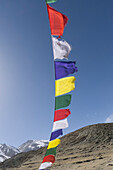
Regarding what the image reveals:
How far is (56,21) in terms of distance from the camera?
6.70 metres

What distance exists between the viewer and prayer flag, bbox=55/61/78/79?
6.23m

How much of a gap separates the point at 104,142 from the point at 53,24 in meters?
31.9

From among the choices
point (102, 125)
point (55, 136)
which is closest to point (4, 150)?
point (102, 125)

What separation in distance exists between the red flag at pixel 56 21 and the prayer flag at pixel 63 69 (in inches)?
59.1

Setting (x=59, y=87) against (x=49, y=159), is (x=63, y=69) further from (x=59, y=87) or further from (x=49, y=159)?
(x=49, y=159)

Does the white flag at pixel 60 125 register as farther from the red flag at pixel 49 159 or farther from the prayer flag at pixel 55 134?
the red flag at pixel 49 159

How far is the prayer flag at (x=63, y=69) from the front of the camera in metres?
6.23

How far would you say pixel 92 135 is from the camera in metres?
36.8

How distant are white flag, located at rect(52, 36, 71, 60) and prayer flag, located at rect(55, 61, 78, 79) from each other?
366mm

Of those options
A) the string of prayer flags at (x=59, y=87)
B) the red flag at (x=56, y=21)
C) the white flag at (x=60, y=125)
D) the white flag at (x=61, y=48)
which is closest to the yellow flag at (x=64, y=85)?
the string of prayer flags at (x=59, y=87)

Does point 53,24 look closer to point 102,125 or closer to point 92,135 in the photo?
point 92,135

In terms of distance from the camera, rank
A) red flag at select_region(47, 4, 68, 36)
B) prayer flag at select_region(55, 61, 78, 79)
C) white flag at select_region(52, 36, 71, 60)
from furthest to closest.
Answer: red flag at select_region(47, 4, 68, 36)
white flag at select_region(52, 36, 71, 60)
prayer flag at select_region(55, 61, 78, 79)

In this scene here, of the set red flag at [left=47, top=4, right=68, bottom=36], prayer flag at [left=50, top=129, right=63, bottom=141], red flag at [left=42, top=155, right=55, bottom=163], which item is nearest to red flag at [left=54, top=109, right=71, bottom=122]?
prayer flag at [left=50, top=129, right=63, bottom=141]

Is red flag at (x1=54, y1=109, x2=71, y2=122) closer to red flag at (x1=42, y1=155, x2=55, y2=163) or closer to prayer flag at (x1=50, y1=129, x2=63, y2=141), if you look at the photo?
prayer flag at (x1=50, y1=129, x2=63, y2=141)
